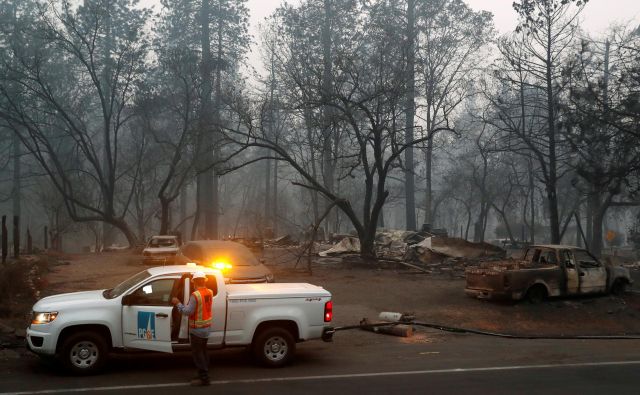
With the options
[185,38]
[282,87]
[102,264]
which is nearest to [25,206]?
[185,38]

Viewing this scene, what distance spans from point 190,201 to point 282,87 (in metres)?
45.5

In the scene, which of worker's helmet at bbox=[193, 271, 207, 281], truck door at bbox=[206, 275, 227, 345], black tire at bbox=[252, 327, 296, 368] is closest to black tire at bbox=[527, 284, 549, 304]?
black tire at bbox=[252, 327, 296, 368]

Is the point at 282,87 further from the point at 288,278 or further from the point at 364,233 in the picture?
the point at 288,278

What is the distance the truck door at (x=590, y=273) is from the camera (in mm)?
18078

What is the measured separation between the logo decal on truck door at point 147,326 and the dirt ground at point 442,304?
617 centimetres

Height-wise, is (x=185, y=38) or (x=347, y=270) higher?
(x=185, y=38)

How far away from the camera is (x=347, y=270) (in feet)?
87.1

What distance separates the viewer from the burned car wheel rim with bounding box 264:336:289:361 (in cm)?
969

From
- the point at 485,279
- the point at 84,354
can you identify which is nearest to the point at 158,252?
the point at 485,279


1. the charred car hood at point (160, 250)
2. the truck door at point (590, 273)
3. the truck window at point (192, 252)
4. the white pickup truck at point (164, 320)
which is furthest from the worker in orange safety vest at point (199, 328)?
the charred car hood at point (160, 250)

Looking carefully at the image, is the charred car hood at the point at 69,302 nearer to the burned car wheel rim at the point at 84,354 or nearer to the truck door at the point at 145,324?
the truck door at the point at 145,324

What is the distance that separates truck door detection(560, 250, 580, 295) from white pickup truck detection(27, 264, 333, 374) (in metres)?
10.4

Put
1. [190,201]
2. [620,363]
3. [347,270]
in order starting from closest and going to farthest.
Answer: [620,363], [347,270], [190,201]

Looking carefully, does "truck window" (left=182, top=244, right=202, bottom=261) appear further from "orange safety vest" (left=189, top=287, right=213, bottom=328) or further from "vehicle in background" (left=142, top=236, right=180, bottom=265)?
"vehicle in background" (left=142, top=236, right=180, bottom=265)
